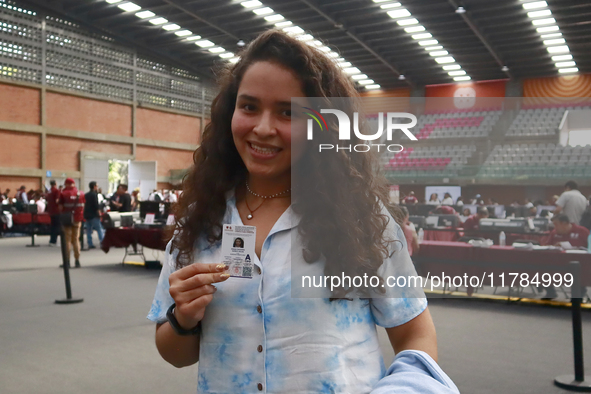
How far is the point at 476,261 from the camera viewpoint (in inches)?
88.7

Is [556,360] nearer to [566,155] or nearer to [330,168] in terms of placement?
[566,155]

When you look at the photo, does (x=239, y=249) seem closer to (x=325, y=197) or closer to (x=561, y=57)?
(x=325, y=197)

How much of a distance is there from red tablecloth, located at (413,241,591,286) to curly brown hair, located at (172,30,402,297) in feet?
1.21

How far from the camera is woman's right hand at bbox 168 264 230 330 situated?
3.17 feet

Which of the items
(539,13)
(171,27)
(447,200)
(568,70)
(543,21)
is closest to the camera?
(447,200)

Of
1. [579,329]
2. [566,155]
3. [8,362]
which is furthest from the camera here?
[8,362]

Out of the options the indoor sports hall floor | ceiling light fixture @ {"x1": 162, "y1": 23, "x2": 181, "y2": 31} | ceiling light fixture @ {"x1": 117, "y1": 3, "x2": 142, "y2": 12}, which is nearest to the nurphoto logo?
the indoor sports hall floor

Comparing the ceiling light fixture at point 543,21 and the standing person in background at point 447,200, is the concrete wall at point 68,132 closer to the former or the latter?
the ceiling light fixture at point 543,21

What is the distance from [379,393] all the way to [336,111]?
546 mm

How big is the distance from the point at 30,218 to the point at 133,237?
7213 mm

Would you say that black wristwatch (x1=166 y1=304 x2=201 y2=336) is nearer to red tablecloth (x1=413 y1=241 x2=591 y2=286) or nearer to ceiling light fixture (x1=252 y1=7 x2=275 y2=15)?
red tablecloth (x1=413 y1=241 x2=591 y2=286)

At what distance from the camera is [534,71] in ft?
70.6

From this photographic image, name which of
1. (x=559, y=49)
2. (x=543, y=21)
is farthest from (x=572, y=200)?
(x=559, y=49)

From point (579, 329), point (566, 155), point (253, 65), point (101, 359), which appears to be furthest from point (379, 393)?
point (101, 359)
